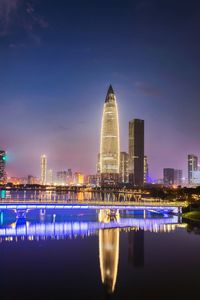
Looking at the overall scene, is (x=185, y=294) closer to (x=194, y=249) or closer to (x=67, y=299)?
(x=67, y=299)

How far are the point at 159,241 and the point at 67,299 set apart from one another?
21392 millimetres

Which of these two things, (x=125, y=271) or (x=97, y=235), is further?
(x=97, y=235)

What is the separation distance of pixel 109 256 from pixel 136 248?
468cm

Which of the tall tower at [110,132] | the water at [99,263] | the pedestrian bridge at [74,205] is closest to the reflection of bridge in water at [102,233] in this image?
the water at [99,263]

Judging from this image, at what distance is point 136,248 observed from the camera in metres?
35.6

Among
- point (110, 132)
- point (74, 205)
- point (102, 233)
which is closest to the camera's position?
point (102, 233)

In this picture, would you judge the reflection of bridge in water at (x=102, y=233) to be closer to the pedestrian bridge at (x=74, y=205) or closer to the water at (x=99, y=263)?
the water at (x=99, y=263)

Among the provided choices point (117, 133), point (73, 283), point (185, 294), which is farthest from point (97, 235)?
point (117, 133)

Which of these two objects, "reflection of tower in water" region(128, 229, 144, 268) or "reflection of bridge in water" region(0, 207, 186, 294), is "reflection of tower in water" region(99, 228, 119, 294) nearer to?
"reflection of bridge in water" region(0, 207, 186, 294)

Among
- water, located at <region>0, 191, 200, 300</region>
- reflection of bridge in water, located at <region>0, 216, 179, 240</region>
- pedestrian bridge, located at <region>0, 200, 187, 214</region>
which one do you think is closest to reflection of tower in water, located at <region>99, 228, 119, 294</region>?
water, located at <region>0, 191, 200, 300</region>

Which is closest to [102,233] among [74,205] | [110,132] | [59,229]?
[59,229]

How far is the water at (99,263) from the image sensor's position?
71.6 ft

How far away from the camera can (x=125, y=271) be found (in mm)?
26812

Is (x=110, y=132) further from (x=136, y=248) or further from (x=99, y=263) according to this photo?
(x=99, y=263)
